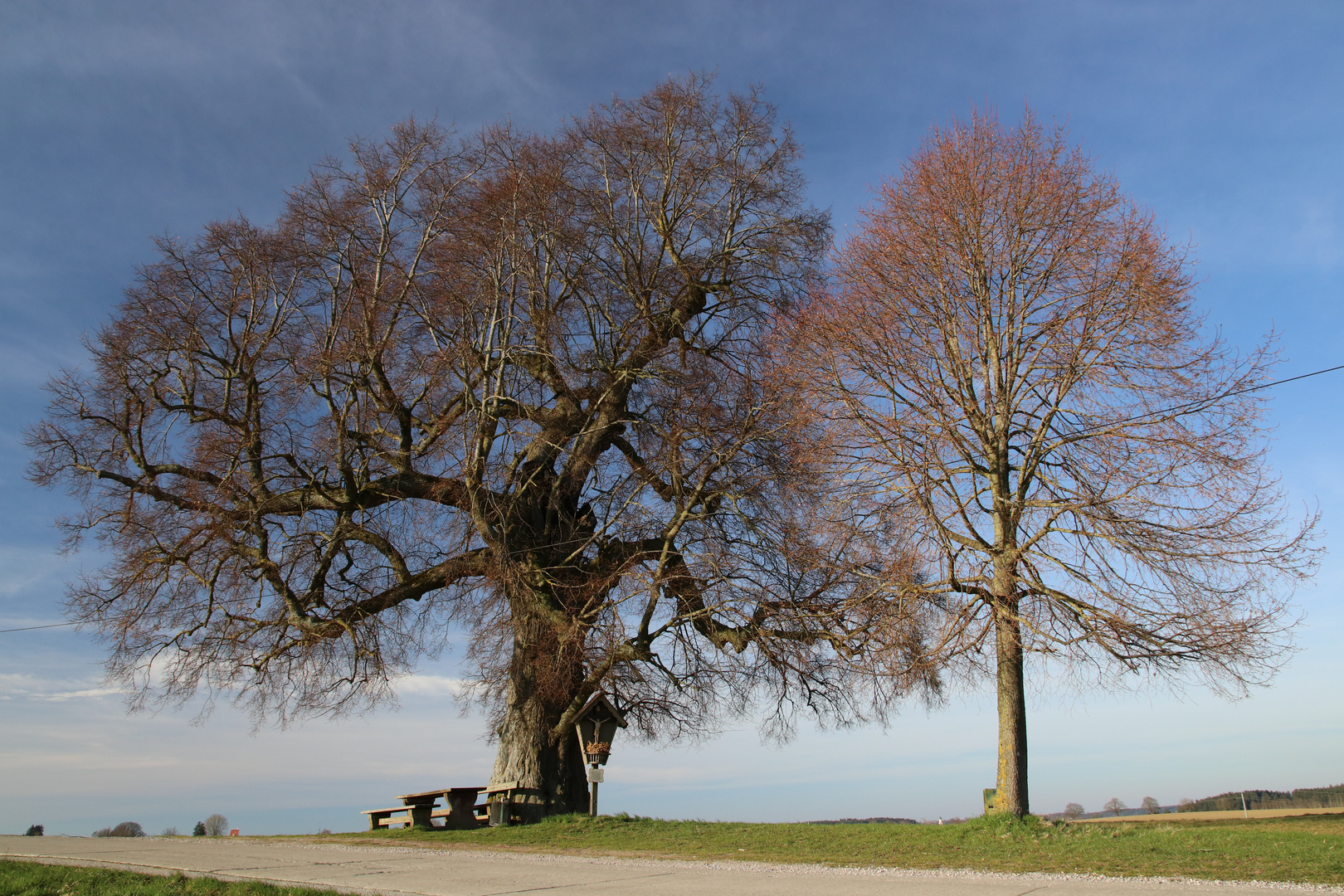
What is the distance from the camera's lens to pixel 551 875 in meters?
8.30

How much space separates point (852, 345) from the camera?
12.4m

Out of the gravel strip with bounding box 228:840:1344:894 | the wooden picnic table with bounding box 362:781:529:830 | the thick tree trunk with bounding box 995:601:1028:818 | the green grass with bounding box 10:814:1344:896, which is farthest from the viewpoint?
the wooden picnic table with bounding box 362:781:529:830

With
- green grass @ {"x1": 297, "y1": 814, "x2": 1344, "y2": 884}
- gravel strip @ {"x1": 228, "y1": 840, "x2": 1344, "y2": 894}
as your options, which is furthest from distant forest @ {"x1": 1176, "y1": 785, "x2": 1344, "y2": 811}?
gravel strip @ {"x1": 228, "y1": 840, "x2": 1344, "y2": 894}

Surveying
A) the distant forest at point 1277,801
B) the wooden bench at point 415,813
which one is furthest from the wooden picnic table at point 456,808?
the distant forest at point 1277,801

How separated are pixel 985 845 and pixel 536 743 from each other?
8.57 m

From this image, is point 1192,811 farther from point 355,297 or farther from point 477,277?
point 355,297

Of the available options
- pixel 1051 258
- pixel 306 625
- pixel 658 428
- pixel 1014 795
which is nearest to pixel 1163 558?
pixel 1014 795

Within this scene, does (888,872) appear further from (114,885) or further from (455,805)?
(455,805)

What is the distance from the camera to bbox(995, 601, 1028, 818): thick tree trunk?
10953 millimetres

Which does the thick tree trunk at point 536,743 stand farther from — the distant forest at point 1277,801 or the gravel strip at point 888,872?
the distant forest at point 1277,801

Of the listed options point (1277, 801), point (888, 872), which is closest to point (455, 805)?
point (888, 872)

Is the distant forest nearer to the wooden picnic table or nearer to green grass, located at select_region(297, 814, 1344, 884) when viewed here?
green grass, located at select_region(297, 814, 1344, 884)

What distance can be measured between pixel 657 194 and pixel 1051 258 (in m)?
8.37

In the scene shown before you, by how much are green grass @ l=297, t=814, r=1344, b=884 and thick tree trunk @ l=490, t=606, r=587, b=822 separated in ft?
4.93
